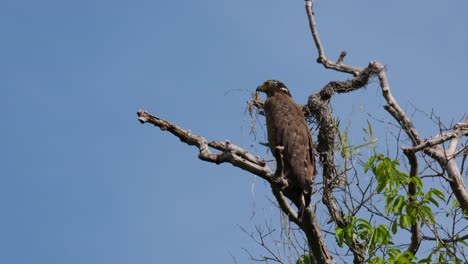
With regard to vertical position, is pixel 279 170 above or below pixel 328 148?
below

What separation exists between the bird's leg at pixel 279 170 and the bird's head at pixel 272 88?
8.57ft

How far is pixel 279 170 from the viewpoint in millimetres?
6062

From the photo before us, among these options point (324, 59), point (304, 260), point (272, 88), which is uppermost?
point (324, 59)

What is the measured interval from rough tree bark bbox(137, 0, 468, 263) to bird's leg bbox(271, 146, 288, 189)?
0.15ft

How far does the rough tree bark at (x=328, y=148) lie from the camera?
239 inches

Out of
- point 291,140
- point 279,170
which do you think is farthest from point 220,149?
point 291,140

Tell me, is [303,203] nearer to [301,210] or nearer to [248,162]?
[301,210]

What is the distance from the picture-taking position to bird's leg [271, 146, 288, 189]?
236 inches

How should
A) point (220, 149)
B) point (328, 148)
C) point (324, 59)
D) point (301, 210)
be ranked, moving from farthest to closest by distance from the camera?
point (324, 59) → point (328, 148) → point (301, 210) → point (220, 149)

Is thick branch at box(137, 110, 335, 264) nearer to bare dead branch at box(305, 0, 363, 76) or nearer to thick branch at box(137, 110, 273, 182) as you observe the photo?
thick branch at box(137, 110, 273, 182)

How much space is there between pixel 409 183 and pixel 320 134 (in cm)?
187

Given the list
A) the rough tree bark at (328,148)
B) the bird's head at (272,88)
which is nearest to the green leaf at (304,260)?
the rough tree bark at (328,148)

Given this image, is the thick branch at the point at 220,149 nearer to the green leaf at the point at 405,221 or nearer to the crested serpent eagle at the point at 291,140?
the crested serpent eagle at the point at 291,140

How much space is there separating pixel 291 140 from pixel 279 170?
156 cm
